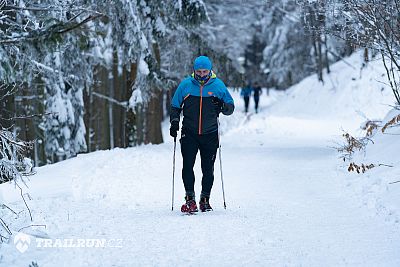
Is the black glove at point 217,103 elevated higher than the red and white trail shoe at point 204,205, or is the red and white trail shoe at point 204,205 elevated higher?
the black glove at point 217,103

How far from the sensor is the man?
7480mm

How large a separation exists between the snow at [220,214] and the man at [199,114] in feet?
1.86

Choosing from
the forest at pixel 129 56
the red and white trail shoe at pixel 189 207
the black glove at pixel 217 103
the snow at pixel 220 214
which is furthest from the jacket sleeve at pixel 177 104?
the forest at pixel 129 56

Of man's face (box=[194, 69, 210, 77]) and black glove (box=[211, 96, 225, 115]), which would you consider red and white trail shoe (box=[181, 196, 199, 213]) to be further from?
man's face (box=[194, 69, 210, 77])

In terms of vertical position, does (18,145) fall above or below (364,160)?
above

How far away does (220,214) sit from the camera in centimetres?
718

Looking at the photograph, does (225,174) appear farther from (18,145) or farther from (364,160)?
(18,145)

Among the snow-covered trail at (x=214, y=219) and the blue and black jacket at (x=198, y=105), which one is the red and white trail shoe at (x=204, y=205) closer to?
the snow-covered trail at (x=214, y=219)

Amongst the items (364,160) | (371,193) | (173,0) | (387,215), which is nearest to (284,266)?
(387,215)

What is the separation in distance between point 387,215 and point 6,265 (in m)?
4.30

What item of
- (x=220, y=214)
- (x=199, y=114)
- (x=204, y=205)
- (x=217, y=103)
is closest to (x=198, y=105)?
(x=199, y=114)

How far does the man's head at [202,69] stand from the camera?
24.2ft

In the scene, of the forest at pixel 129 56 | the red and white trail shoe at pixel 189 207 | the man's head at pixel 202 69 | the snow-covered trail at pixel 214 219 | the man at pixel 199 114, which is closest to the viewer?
the snow-covered trail at pixel 214 219

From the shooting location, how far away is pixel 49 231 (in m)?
5.91
